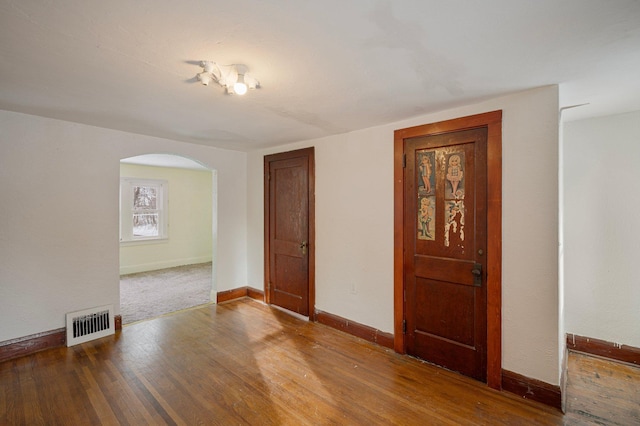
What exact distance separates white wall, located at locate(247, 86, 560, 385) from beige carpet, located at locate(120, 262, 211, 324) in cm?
109

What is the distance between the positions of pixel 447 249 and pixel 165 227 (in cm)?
645

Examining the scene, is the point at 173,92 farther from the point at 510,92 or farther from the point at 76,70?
the point at 510,92

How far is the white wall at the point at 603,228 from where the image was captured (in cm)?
270

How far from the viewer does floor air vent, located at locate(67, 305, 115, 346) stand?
303cm

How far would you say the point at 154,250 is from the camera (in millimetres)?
6734

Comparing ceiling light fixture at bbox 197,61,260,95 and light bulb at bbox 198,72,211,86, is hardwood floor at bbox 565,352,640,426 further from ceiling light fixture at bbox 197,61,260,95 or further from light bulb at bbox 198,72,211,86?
light bulb at bbox 198,72,211,86

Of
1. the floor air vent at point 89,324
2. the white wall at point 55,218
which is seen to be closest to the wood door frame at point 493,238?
the white wall at point 55,218

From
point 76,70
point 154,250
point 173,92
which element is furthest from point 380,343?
point 154,250

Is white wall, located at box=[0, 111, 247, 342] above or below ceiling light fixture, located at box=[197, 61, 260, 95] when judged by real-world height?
below

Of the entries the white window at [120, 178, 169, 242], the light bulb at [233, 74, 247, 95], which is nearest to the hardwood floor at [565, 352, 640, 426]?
the light bulb at [233, 74, 247, 95]

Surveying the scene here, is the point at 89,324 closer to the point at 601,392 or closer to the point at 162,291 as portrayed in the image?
the point at 162,291

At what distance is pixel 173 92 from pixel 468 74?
2.10 metres

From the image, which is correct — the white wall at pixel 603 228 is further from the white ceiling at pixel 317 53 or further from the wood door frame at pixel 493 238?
the wood door frame at pixel 493 238

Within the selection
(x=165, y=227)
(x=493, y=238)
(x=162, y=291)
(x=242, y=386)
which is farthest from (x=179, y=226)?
(x=493, y=238)
